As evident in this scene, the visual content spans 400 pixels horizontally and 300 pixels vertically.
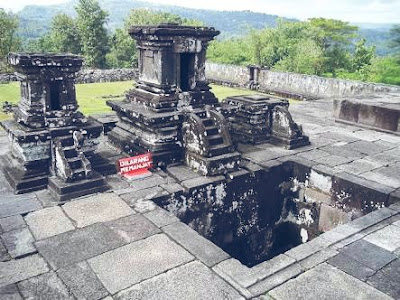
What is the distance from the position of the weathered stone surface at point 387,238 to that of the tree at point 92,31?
28.5 meters

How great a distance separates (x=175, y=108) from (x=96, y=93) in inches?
488

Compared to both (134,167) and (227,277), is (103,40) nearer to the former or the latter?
(134,167)

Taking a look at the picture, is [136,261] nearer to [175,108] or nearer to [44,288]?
[44,288]

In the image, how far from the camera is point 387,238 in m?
5.25

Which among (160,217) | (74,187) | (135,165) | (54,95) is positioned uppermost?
(54,95)

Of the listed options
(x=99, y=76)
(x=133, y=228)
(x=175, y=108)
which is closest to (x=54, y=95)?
(x=175, y=108)

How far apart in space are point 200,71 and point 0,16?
25207 millimetres

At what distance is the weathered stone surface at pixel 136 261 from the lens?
14.2ft

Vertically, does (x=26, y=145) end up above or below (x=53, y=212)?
above

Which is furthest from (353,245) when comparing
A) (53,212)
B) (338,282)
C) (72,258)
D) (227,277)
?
(53,212)

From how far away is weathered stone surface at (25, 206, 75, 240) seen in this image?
17.4 ft

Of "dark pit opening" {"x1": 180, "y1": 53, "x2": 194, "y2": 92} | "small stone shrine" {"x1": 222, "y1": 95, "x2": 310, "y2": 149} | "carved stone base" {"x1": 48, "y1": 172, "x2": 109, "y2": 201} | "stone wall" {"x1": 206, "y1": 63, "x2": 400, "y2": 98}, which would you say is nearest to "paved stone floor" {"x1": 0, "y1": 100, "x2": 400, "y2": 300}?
"carved stone base" {"x1": 48, "y1": 172, "x2": 109, "y2": 201}

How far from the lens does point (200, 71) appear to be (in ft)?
27.6

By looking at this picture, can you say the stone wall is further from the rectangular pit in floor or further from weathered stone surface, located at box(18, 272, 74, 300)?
weathered stone surface, located at box(18, 272, 74, 300)
